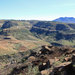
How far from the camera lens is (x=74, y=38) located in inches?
6398

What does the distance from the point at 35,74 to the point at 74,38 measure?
164 meters

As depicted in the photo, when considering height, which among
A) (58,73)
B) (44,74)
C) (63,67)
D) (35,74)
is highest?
(63,67)

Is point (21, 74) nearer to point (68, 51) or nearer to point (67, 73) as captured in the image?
point (67, 73)

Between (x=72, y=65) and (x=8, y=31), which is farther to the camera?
(x=8, y=31)

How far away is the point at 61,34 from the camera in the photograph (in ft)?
589

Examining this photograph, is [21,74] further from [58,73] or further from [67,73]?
[67,73]

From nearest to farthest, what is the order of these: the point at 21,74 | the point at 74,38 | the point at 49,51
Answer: the point at 21,74, the point at 49,51, the point at 74,38

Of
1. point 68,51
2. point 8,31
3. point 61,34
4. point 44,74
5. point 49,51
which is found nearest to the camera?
point 44,74

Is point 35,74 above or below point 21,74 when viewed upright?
above

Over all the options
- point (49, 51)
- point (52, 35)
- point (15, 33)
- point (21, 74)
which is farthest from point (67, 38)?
point (21, 74)

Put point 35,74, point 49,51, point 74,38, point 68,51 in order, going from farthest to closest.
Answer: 1. point 74,38
2. point 49,51
3. point 68,51
4. point 35,74

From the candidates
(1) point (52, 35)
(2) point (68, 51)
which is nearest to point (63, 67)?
(2) point (68, 51)

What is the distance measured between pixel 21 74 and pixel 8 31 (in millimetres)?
186577

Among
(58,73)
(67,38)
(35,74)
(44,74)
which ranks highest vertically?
(58,73)
